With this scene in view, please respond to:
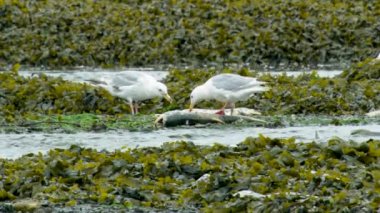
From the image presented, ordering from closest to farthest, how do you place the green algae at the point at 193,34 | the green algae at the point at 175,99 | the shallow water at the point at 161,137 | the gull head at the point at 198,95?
the shallow water at the point at 161,137 → the gull head at the point at 198,95 → the green algae at the point at 175,99 → the green algae at the point at 193,34

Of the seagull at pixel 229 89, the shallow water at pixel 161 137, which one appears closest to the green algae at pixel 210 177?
the shallow water at pixel 161 137

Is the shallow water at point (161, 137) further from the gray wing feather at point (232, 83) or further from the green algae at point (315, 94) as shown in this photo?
the green algae at point (315, 94)

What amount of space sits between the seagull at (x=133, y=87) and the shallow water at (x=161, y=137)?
1.50 m

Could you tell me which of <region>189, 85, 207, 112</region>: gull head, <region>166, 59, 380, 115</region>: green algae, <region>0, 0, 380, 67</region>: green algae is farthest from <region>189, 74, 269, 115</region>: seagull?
<region>0, 0, 380, 67</region>: green algae

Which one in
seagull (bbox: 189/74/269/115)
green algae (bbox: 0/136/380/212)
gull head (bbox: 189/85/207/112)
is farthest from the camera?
gull head (bbox: 189/85/207/112)

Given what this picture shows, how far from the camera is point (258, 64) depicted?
23.4 meters

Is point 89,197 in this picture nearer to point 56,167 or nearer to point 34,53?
point 56,167

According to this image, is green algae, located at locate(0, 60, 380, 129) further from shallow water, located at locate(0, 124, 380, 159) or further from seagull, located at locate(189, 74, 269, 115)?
shallow water, located at locate(0, 124, 380, 159)

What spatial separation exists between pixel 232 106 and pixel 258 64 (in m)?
8.73

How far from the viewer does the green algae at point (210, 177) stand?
29.8ft

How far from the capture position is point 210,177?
9617 millimetres

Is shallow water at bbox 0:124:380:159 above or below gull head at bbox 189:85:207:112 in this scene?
below

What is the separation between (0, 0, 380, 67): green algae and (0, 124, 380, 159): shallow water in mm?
9613

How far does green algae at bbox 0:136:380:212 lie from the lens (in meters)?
9.07
